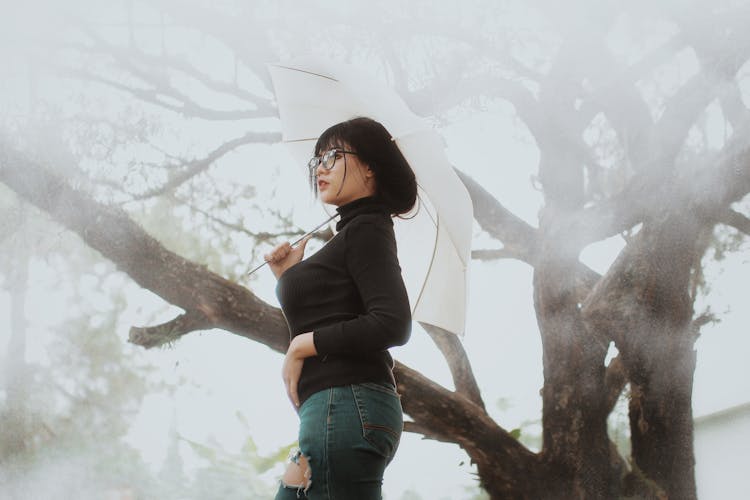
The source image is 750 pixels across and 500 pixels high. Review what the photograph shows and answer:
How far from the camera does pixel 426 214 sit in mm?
1223

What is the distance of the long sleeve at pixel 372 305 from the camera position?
79 cm

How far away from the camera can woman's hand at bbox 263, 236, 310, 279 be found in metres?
1.01

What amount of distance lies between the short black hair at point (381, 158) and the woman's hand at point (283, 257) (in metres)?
→ 0.14

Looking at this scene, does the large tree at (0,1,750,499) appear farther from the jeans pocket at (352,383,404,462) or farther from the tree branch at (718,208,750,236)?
the jeans pocket at (352,383,404,462)

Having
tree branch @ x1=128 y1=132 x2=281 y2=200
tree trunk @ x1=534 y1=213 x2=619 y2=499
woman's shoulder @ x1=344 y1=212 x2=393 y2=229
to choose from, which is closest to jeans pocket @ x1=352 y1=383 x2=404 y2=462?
woman's shoulder @ x1=344 y1=212 x2=393 y2=229

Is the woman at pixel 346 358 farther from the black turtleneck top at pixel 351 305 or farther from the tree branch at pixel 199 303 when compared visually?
the tree branch at pixel 199 303

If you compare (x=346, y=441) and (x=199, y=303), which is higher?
(x=199, y=303)

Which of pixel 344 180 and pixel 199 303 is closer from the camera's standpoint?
pixel 344 180

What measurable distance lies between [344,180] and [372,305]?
0.71ft

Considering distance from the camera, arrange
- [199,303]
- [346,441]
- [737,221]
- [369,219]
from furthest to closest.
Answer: [737,221] → [199,303] → [369,219] → [346,441]

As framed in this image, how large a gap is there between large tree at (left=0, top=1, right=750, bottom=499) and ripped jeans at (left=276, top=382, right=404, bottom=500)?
1450mm

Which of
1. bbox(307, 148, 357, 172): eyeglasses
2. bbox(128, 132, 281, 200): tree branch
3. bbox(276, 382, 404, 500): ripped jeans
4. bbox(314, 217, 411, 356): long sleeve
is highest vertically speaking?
bbox(128, 132, 281, 200): tree branch

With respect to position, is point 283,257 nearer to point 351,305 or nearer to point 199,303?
point 351,305

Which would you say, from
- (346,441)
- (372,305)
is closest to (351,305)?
(372,305)
